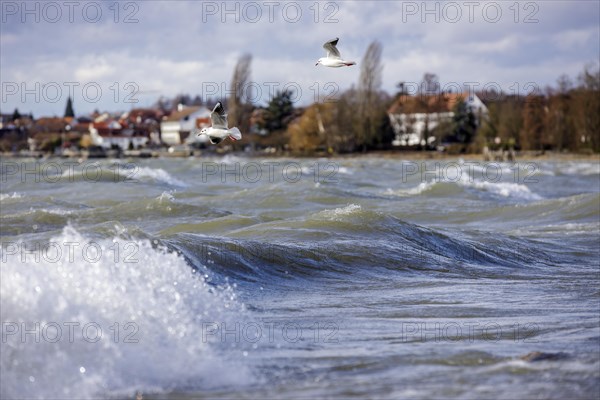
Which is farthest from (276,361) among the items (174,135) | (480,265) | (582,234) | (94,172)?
(174,135)

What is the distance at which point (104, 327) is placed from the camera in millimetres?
7262

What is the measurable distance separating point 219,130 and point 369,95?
8104 cm

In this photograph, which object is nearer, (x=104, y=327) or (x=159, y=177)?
(x=104, y=327)

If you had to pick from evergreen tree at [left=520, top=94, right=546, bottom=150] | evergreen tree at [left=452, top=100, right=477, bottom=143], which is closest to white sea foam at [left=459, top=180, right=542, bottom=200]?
evergreen tree at [left=520, top=94, right=546, bottom=150]

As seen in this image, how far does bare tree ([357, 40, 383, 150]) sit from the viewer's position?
8938 cm

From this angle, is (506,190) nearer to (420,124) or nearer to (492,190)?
(492,190)

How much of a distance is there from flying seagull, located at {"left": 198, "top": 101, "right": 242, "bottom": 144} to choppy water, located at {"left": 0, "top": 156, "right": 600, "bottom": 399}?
1372mm

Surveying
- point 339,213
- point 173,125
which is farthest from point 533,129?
point 173,125

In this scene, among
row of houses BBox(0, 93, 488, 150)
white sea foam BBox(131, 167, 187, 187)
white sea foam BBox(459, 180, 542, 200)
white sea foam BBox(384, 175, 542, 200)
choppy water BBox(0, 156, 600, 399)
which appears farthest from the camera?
row of houses BBox(0, 93, 488, 150)

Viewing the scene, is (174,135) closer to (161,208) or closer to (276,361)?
(161,208)

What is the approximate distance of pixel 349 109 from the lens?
3644 inches

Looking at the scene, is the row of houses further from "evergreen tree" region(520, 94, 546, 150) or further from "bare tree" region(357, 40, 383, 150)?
"evergreen tree" region(520, 94, 546, 150)

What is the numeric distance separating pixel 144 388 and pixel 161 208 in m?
13.9

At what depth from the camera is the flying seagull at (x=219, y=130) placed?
11.1 m
